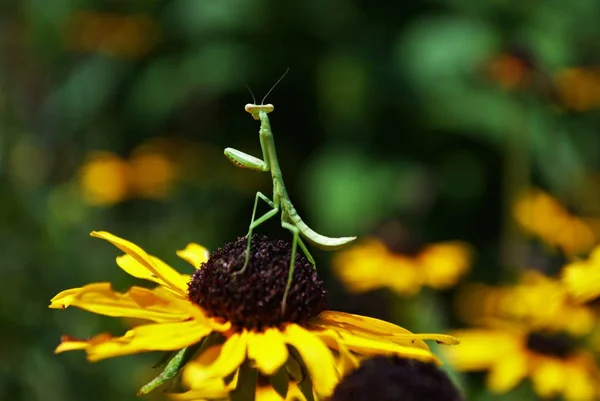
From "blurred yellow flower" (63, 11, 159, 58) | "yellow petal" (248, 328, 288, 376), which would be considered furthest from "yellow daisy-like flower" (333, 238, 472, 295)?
"blurred yellow flower" (63, 11, 159, 58)

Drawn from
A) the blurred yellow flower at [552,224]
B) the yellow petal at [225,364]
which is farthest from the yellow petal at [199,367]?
the blurred yellow flower at [552,224]

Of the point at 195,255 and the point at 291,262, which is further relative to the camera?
the point at 195,255

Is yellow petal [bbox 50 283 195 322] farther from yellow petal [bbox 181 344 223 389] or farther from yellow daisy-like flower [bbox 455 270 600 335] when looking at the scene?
yellow daisy-like flower [bbox 455 270 600 335]

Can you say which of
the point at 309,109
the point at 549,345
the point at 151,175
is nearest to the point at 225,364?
the point at 549,345

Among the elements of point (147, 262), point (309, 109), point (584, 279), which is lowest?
point (309, 109)

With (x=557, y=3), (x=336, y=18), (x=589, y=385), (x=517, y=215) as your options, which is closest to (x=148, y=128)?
(x=336, y=18)

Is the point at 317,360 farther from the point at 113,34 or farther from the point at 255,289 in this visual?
the point at 113,34

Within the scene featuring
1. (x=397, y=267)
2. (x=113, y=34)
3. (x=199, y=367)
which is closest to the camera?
(x=199, y=367)

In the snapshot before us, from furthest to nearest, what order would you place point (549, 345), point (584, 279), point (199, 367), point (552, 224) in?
point (552, 224)
point (549, 345)
point (584, 279)
point (199, 367)
